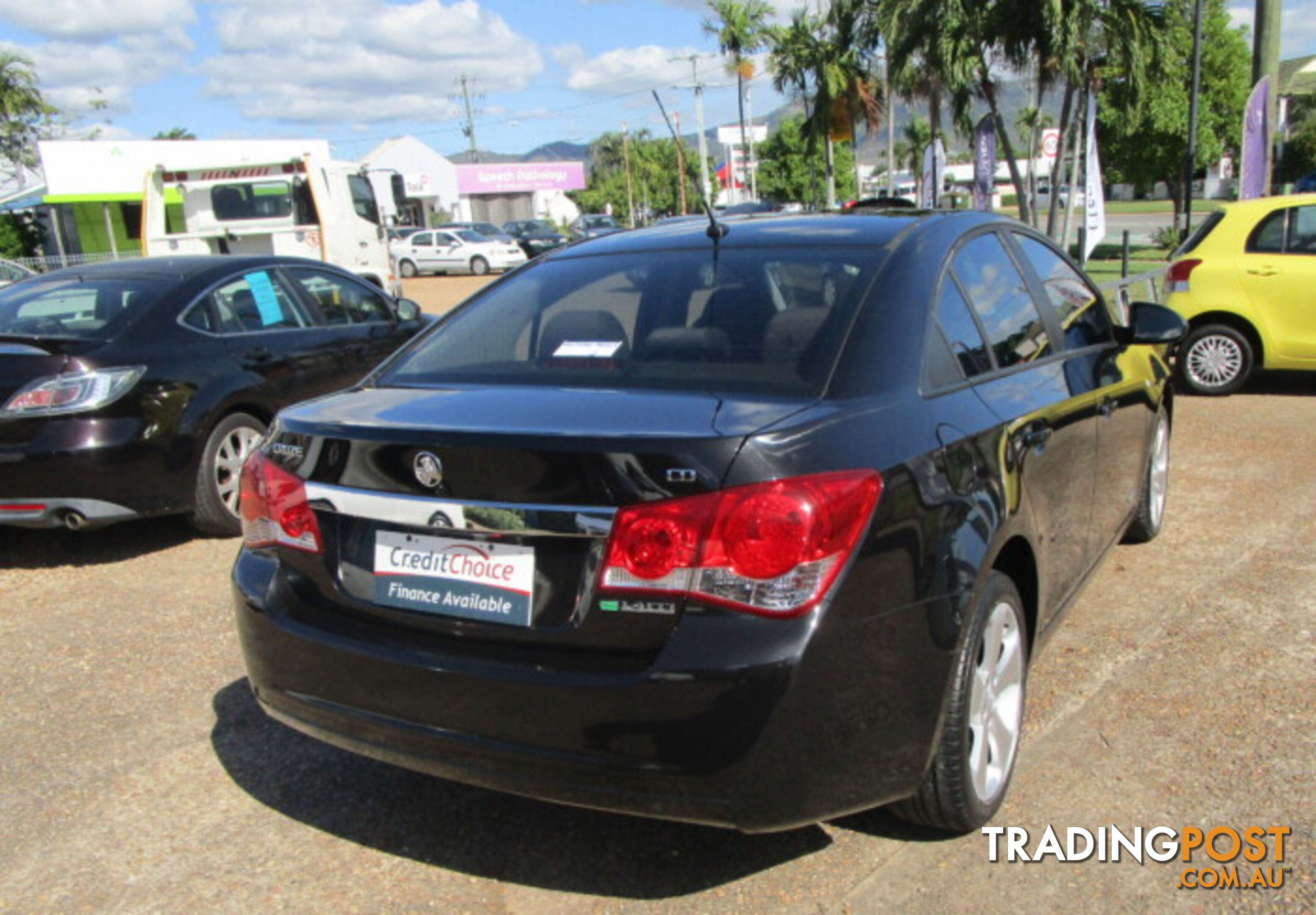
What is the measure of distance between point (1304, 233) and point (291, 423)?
8.49 m

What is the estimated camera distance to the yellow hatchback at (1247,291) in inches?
340

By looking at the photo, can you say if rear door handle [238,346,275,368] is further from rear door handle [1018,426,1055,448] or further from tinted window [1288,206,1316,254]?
tinted window [1288,206,1316,254]

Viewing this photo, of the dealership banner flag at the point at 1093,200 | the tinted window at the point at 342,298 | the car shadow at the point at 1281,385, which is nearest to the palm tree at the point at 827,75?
the dealership banner flag at the point at 1093,200

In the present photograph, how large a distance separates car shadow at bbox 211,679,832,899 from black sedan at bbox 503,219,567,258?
1314 inches

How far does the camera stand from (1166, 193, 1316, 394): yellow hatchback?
864cm

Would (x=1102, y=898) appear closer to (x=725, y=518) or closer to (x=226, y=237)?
(x=725, y=518)

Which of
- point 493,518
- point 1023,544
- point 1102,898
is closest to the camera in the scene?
point 493,518

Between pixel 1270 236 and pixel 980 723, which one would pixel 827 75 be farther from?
pixel 980 723

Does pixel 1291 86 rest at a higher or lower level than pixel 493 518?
higher

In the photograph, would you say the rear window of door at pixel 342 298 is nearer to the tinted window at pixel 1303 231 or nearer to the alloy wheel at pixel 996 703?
the alloy wheel at pixel 996 703

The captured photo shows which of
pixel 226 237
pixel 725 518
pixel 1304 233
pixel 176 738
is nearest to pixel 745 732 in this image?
pixel 725 518

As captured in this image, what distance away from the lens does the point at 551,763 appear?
2.38 metres

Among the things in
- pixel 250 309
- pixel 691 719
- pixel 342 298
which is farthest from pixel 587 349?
pixel 342 298

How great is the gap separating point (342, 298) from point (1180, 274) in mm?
6704
